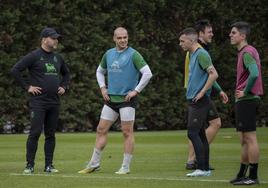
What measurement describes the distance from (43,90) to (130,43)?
14159 millimetres

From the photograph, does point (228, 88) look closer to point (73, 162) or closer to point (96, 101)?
point (96, 101)

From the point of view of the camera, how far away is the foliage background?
26250 millimetres

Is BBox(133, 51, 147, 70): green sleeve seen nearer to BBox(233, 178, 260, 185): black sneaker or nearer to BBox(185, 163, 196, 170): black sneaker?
BBox(185, 163, 196, 170): black sneaker

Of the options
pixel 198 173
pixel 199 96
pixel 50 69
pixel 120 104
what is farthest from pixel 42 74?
pixel 198 173

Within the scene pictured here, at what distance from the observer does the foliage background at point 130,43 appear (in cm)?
2625

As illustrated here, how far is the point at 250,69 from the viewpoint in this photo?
11.6m

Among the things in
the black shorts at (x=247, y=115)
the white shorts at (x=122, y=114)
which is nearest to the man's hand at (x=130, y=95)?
the white shorts at (x=122, y=114)

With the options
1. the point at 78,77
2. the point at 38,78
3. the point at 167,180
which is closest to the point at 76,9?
the point at 78,77

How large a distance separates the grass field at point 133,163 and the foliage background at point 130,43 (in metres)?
2.33

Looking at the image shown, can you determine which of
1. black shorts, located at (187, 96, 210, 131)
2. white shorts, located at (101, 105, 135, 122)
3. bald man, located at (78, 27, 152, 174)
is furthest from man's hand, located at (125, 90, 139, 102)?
black shorts, located at (187, 96, 210, 131)

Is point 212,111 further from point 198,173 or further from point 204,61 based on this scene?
point 198,173

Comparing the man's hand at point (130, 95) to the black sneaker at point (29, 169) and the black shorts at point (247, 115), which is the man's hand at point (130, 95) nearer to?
the black sneaker at point (29, 169)

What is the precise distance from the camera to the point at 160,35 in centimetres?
2923

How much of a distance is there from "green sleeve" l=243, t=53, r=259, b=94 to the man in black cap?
3.53 m
